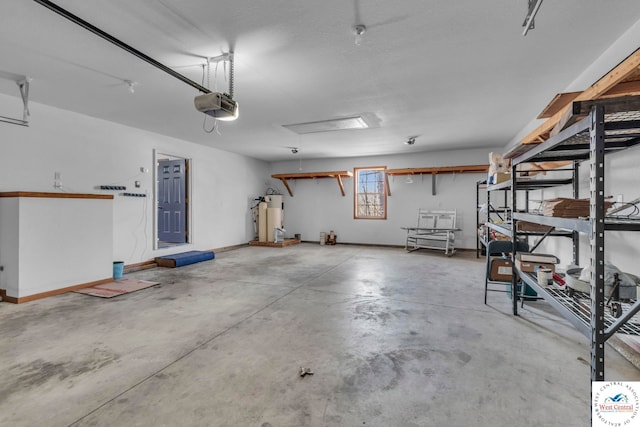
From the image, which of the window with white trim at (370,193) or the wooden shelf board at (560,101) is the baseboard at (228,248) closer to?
the window with white trim at (370,193)

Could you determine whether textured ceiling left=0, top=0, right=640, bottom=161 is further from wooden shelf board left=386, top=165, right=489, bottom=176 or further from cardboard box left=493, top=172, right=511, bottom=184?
wooden shelf board left=386, top=165, right=489, bottom=176

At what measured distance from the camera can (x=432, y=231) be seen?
736 cm

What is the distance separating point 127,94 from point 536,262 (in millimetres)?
4950

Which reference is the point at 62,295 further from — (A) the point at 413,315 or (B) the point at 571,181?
(B) the point at 571,181

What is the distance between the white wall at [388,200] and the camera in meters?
7.26

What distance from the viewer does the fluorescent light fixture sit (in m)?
4.68

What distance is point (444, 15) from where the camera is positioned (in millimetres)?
2117

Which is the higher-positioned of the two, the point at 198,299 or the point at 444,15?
the point at 444,15

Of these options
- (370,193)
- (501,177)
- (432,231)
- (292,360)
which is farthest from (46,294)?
(432,231)

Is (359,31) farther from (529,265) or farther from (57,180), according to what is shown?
(57,180)

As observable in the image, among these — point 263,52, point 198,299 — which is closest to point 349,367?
point 198,299

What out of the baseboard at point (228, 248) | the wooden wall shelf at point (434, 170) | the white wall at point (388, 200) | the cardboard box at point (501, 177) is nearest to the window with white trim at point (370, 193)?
the white wall at point (388, 200)

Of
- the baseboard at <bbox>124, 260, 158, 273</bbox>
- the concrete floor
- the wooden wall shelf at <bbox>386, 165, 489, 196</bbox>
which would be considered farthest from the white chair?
the baseboard at <bbox>124, 260, 158, 273</bbox>

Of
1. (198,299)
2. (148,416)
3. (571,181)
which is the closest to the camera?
(148,416)
